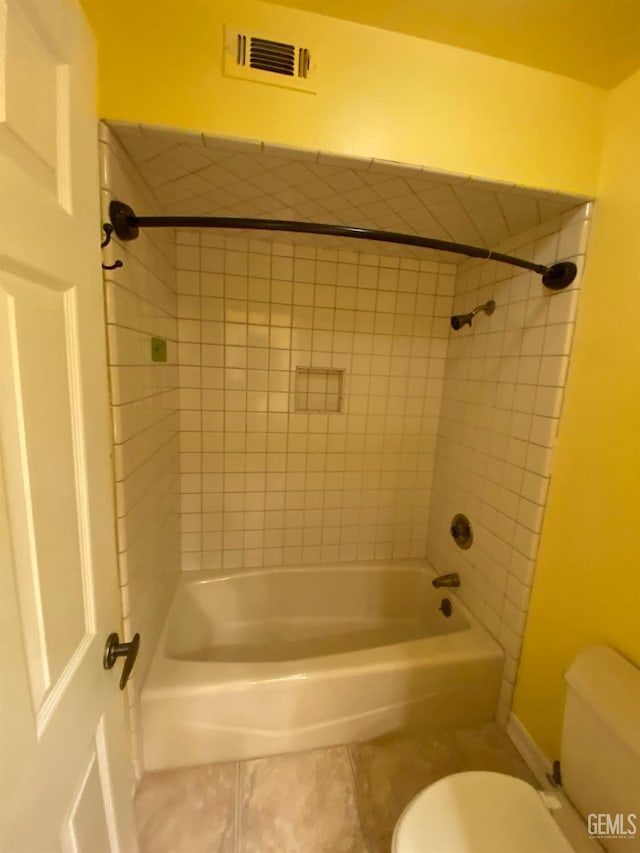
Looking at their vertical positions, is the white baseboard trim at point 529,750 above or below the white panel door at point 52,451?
below

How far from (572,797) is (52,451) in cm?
148

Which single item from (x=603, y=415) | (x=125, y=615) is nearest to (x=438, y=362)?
(x=603, y=415)

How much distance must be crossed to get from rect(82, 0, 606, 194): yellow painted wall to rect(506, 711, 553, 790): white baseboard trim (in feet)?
5.98

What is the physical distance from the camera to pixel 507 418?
1344 millimetres

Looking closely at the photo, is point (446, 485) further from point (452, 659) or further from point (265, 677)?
point (265, 677)

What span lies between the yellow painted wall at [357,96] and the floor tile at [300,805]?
1895 mm

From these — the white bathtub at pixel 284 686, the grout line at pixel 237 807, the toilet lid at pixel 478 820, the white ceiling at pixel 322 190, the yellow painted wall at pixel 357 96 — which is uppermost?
the yellow painted wall at pixel 357 96

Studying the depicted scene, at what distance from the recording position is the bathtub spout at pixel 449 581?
1630 mm

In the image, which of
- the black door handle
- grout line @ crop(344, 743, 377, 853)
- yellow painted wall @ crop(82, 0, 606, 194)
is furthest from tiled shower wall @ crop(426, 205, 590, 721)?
the black door handle

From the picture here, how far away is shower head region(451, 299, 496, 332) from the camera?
145 cm

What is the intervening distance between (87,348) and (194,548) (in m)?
1.40

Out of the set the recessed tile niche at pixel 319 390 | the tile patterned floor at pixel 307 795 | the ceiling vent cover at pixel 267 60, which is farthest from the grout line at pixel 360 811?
the ceiling vent cover at pixel 267 60

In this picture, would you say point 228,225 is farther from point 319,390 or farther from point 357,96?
point 319,390

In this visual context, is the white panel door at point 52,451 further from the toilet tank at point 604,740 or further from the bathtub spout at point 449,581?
the bathtub spout at point 449,581
